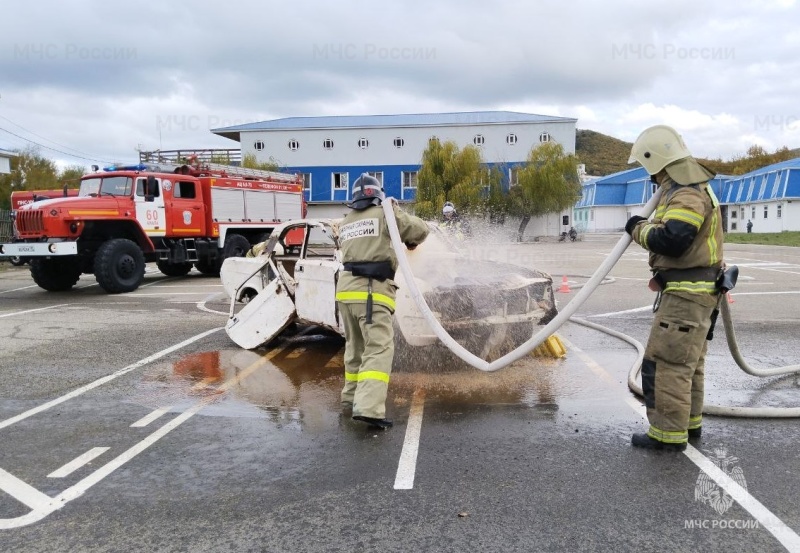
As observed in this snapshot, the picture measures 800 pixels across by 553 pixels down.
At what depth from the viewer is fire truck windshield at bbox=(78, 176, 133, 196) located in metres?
14.3

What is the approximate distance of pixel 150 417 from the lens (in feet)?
16.0

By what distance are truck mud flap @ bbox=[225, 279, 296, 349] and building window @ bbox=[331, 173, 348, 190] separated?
136 ft

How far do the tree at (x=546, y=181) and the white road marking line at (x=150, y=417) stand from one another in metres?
39.2

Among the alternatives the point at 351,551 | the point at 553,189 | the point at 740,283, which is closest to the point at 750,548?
the point at 351,551

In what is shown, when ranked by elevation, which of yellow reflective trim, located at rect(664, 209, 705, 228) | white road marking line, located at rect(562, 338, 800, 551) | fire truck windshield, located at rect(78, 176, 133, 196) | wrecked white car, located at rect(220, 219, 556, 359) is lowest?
white road marking line, located at rect(562, 338, 800, 551)

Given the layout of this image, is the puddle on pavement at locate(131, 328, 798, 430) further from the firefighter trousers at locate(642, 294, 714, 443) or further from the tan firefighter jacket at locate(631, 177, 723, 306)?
the tan firefighter jacket at locate(631, 177, 723, 306)

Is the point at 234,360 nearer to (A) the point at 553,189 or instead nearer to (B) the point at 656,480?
(B) the point at 656,480

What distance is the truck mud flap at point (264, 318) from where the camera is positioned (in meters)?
6.93

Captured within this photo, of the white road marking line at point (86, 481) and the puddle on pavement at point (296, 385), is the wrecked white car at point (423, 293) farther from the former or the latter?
the white road marking line at point (86, 481)

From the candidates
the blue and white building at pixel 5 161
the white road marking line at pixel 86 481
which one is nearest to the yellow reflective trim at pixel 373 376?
the white road marking line at pixel 86 481

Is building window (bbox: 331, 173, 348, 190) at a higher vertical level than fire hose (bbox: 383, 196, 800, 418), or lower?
higher

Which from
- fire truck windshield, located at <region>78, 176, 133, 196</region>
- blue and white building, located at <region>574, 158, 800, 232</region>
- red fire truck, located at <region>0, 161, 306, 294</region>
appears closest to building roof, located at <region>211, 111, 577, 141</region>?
blue and white building, located at <region>574, 158, 800, 232</region>

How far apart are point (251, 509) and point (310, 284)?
11.7ft

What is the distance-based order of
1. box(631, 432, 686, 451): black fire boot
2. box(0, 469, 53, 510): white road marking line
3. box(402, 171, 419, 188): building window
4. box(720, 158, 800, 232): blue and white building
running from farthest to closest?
box(720, 158, 800, 232): blue and white building → box(402, 171, 419, 188): building window → box(631, 432, 686, 451): black fire boot → box(0, 469, 53, 510): white road marking line
